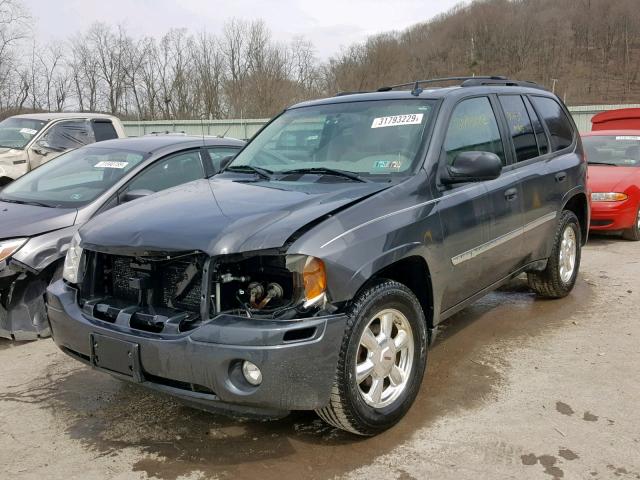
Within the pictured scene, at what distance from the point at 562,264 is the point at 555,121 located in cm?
129

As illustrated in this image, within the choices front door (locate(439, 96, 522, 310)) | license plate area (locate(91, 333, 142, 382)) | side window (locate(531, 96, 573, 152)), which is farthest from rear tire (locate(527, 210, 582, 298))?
license plate area (locate(91, 333, 142, 382))

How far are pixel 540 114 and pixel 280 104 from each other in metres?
47.1

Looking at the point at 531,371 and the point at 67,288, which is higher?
the point at 67,288

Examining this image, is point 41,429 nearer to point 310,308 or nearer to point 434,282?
point 310,308

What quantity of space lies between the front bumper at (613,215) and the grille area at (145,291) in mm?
7099

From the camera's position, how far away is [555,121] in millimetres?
5406

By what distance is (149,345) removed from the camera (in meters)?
2.78

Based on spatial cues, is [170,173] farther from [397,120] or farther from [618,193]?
[618,193]

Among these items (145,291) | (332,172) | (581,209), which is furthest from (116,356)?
(581,209)

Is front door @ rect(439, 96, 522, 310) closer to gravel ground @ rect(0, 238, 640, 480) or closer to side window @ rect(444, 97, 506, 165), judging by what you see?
side window @ rect(444, 97, 506, 165)

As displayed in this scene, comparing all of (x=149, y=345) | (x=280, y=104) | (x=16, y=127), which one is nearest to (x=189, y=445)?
(x=149, y=345)

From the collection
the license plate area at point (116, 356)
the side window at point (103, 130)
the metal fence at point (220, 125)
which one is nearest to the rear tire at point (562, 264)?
the license plate area at point (116, 356)

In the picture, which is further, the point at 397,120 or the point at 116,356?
the point at 397,120

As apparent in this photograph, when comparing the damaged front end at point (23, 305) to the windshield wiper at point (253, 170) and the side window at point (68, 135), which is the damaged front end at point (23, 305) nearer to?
the windshield wiper at point (253, 170)
